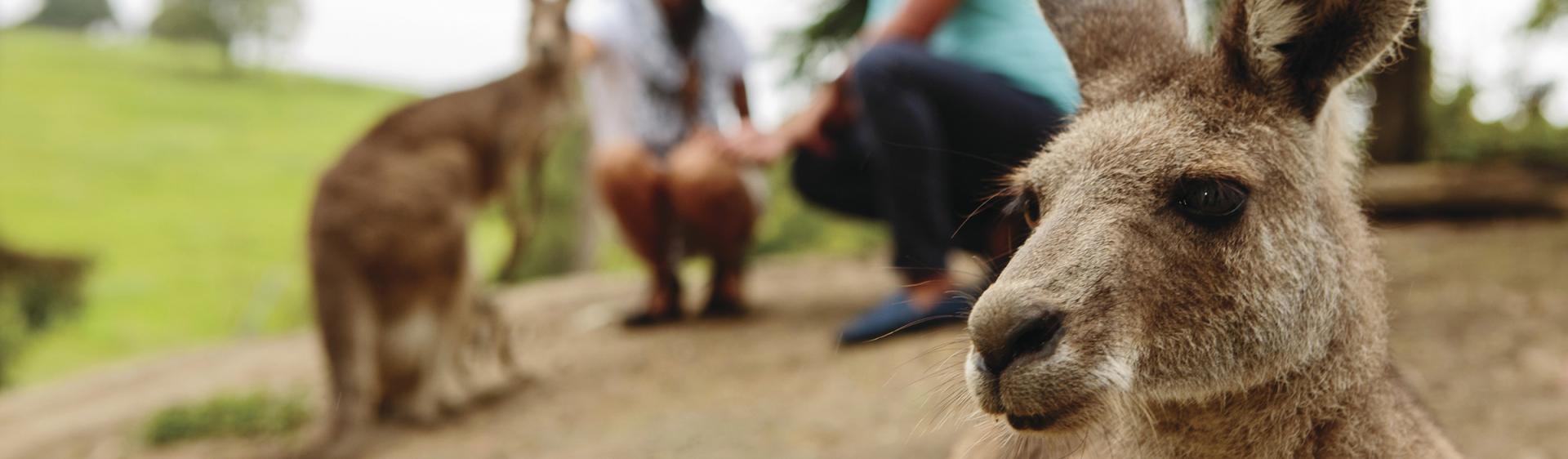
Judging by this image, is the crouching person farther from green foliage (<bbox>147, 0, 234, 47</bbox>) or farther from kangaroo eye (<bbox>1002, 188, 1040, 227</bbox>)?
green foliage (<bbox>147, 0, 234, 47</bbox>)

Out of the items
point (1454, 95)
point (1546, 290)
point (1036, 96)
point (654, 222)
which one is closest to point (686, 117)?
point (654, 222)

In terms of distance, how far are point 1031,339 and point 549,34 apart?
184 inches

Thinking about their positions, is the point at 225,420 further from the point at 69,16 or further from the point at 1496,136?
the point at 69,16

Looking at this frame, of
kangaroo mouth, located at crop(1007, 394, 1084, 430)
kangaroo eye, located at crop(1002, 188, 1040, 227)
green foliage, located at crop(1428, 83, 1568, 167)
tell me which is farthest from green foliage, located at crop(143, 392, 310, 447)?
green foliage, located at crop(1428, 83, 1568, 167)

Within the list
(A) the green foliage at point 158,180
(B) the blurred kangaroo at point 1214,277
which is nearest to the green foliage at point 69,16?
(A) the green foliage at point 158,180

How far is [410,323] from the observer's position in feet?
15.3

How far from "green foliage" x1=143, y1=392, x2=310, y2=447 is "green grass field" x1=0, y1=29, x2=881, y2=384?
453cm

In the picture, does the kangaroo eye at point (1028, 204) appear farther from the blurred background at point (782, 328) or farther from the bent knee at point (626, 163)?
the bent knee at point (626, 163)

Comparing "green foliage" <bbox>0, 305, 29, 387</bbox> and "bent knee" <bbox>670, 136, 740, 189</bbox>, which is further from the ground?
"bent knee" <bbox>670, 136, 740, 189</bbox>

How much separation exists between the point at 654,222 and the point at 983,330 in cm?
466

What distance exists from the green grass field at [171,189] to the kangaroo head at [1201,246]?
804cm

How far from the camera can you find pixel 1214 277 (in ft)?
5.01

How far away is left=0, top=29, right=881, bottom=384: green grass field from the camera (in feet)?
40.5

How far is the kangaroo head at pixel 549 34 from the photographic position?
5621 mm
